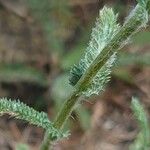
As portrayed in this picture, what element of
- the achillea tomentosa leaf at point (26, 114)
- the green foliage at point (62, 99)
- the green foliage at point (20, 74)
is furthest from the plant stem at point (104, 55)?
the green foliage at point (20, 74)

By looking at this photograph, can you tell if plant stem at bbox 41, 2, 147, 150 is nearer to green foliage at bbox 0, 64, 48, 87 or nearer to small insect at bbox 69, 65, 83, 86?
small insect at bbox 69, 65, 83, 86

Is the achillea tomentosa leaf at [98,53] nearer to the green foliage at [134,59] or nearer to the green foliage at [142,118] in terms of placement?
the green foliage at [142,118]

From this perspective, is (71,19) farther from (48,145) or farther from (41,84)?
(48,145)

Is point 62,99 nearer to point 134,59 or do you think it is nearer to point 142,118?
point 134,59

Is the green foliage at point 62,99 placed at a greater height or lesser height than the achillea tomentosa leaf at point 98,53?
lesser

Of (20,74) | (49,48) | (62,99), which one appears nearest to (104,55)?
(62,99)

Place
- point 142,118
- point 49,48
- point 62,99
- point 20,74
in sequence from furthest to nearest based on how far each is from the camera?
point 49,48, point 20,74, point 62,99, point 142,118
